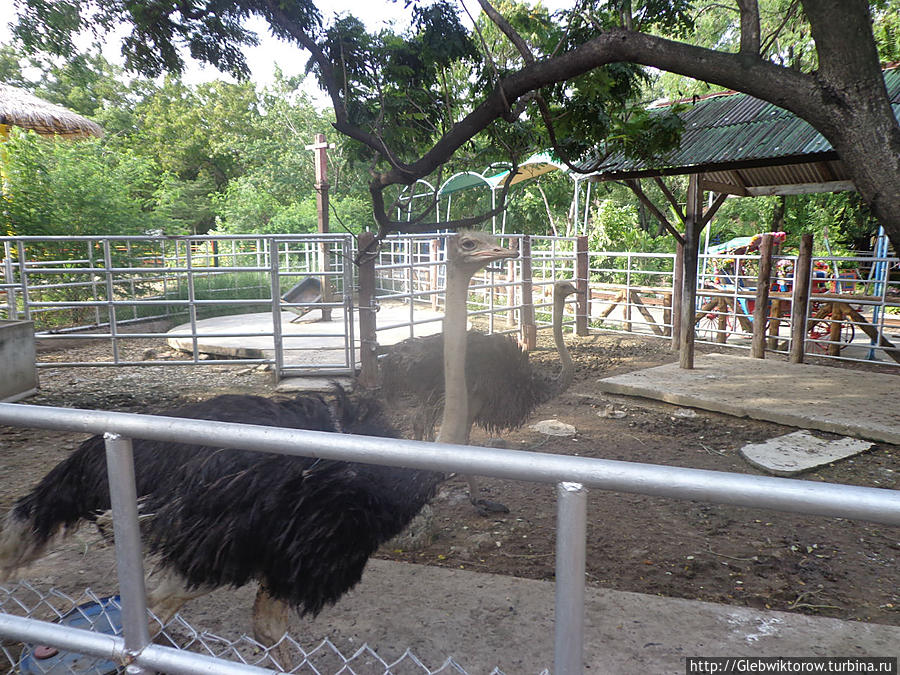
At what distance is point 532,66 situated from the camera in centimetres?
376

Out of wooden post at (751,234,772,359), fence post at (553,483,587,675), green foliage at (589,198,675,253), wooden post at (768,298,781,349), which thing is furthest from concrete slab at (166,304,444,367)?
green foliage at (589,198,675,253)

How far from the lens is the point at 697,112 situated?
25.1 feet

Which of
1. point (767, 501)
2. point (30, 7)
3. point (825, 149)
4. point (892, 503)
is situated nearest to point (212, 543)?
point (767, 501)

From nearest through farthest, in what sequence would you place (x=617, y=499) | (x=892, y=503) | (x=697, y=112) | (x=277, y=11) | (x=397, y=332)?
(x=892, y=503) < (x=617, y=499) < (x=277, y=11) < (x=697, y=112) < (x=397, y=332)

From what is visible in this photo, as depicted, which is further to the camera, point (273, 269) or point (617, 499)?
point (273, 269)

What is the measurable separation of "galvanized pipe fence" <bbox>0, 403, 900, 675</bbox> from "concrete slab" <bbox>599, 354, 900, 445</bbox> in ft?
15.7

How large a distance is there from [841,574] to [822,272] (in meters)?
9.53

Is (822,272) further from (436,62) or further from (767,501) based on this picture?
(767,501)

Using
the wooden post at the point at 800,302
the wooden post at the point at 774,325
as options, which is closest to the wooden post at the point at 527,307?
the wooden post at the point at 800,302

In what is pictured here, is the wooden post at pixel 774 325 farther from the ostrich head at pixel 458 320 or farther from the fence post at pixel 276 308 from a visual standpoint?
the ostrich head at pixel 458 320

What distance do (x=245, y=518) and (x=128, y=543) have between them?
0.63 metres

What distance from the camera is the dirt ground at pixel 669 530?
9.39 ft

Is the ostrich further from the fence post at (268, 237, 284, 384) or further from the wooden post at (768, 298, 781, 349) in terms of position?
the wooden post at (768, 298, 781, 349)

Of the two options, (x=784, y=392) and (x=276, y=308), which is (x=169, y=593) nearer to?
(x=276, y=308)
